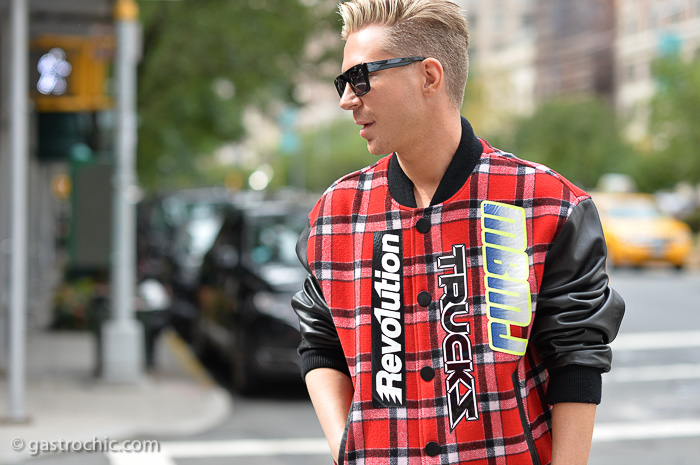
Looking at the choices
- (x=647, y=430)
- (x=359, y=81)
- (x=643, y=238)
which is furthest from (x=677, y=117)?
(x=359, y=81)

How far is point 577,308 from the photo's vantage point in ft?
6.37

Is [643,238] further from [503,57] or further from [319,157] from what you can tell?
[503,57]

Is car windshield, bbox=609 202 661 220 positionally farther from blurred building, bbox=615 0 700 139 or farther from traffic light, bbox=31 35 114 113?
blurred building, bbox=615 0 700 139

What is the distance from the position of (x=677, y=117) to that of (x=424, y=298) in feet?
114

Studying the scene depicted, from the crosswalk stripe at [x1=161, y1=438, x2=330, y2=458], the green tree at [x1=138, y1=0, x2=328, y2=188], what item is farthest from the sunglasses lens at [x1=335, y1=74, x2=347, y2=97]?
the green tree at [x1=138, y1=0, x2=328, y2=188]

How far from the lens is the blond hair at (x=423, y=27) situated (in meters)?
1.98

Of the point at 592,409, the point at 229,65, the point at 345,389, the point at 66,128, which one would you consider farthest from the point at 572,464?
the point at 229,65

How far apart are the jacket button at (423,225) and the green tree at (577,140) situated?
157 feet

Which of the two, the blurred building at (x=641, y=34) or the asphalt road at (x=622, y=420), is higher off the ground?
the blurred building at (x=641, y=34)

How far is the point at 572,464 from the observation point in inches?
76.8

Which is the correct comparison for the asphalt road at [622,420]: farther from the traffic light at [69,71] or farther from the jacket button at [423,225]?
the jacket button at [423,225]

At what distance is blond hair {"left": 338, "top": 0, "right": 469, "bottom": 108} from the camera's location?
77.9 inches

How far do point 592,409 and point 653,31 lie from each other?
82.1 meters

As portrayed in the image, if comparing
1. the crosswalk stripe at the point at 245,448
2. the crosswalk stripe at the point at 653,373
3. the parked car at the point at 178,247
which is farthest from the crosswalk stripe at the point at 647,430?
the parked car at the point at 178,247
